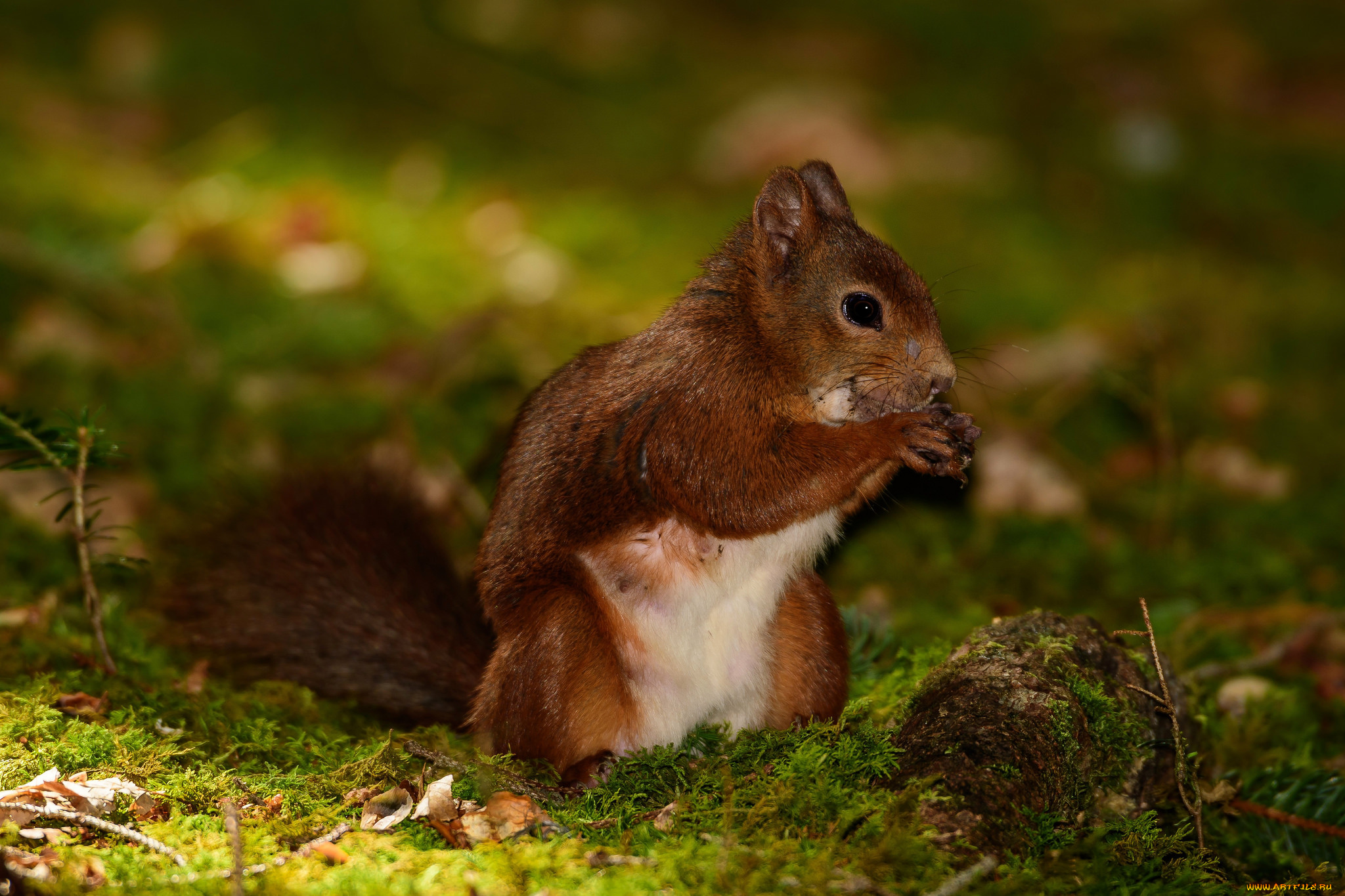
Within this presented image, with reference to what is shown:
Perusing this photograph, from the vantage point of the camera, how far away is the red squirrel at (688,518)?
9.73 feet

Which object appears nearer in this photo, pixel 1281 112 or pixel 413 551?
pixel 413 551

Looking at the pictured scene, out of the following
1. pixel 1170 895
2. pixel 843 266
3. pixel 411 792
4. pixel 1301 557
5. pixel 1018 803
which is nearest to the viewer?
pixel 1170 895

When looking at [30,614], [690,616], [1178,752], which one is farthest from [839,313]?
[30,614]

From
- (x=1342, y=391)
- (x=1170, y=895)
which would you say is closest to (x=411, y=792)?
(x=1170, y=895)

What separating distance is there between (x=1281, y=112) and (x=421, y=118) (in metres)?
7.40

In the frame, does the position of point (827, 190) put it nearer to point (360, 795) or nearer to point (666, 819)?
point (666, 819)

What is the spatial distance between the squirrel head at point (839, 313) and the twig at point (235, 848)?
176cm

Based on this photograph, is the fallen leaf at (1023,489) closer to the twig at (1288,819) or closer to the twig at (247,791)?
the twig at (1288,819)

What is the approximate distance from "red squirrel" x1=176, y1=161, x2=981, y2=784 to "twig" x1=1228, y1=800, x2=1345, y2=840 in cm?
107

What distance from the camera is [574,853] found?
2.33 metres

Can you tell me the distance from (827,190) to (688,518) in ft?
3.74

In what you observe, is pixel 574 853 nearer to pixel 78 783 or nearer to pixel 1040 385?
pixel 78 783

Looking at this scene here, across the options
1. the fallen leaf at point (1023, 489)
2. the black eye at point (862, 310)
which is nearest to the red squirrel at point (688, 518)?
the black eye at point (862, 310)

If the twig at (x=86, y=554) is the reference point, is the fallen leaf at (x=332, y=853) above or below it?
below
